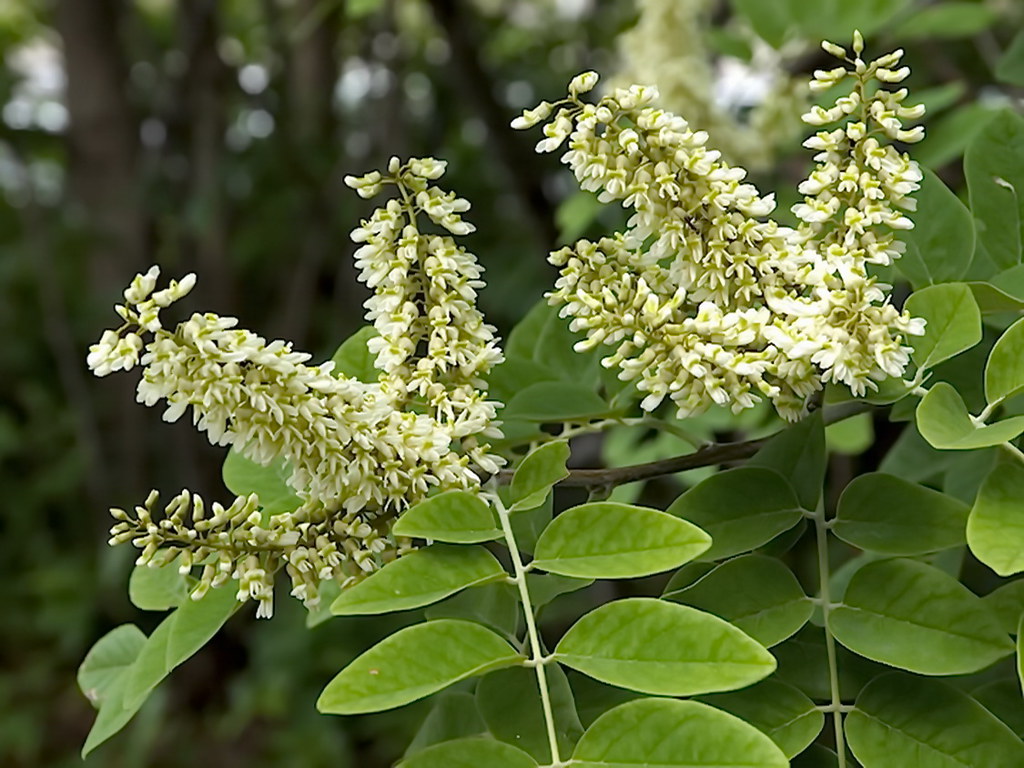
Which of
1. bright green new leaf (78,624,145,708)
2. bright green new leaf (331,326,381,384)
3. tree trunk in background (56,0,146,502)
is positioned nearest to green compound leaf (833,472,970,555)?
bright green new leaf (331,326,381,384)

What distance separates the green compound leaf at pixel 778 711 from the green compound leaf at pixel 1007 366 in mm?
156

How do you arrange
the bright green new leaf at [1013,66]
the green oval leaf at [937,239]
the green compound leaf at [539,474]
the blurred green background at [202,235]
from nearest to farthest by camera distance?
1. the green compound leaf at [539,474]
2. the green oval leaf at [937,239]
3. the bright green new leaf at [1013,66]
4. the blurred green background at [202,235]

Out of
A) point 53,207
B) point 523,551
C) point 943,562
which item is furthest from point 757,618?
point 53,207

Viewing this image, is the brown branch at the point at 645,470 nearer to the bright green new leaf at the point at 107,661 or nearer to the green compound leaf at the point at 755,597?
the green compound leaf at the point at 755,597

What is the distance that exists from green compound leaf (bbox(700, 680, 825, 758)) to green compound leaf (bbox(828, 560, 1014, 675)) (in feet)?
0.10

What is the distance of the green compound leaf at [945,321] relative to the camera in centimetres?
48

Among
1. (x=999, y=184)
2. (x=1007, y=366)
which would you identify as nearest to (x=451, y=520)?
(x=1007, y=366)

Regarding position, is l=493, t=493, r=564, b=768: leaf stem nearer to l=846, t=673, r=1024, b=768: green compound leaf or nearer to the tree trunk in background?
l=846, t=673, r=1024, b=768: green compound leaf

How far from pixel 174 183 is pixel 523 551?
2.23m

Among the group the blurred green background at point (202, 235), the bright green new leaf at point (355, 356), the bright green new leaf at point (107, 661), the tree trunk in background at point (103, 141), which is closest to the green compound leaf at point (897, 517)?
the bright green new leaf at point (355, 356)

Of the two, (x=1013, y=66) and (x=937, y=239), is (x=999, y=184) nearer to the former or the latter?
(x=937, y=239)

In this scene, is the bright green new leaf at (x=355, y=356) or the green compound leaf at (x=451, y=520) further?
the bright green new leaf at (x=355, y=356)

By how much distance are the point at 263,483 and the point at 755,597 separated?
263 millimetres

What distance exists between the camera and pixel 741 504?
0.52m
